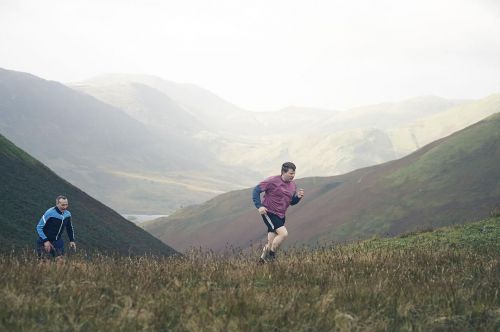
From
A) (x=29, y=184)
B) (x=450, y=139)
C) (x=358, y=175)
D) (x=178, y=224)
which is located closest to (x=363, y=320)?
(x=29, y=184)

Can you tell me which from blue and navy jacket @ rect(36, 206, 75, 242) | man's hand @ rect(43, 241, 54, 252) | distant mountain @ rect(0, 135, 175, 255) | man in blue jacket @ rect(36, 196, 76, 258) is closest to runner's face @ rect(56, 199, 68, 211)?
man in blue jacket @ rect(36, 196, 76, 258)

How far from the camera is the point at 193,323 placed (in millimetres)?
5797

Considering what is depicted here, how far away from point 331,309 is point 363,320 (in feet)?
1.28

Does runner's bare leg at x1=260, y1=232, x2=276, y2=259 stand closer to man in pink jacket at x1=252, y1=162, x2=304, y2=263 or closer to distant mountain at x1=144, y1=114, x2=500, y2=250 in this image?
man in pink jacket at x1=252, y1=162, x2=304, y2=263

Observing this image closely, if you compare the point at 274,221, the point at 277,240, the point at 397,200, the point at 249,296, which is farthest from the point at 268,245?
→ the point at 397,200

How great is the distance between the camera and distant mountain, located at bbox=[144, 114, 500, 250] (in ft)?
196

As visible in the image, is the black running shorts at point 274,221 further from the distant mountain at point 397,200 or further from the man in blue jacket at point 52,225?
the distant mountain at point 397,200

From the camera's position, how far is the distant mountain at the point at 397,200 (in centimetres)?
5984

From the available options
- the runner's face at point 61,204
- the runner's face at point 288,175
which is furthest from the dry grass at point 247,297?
the runner's face at point 61,204

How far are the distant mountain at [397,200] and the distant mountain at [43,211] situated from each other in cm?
2695

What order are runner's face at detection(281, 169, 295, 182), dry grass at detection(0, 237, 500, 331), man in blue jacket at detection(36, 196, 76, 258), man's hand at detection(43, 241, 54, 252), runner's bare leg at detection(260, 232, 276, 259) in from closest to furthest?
dry grass at detection(0, 237, 500, 331) < runner's bare leg at detection(260, 232, 276, 259) < runner's face at detection(281, 169, 295, 182) < man's hand at detection(43, 241, 54, 252) < man in blue jacket at detection(36, 196, 76, 258)

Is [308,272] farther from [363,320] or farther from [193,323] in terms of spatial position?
[193,323]

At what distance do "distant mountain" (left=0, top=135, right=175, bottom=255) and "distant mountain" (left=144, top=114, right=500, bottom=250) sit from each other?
27.0m

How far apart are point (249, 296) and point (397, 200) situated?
62.7 meters
